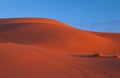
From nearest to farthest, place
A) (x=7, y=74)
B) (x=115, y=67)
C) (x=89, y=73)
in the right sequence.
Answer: (x=7, y=74), (x=89, y=73), (x=115, y=67)

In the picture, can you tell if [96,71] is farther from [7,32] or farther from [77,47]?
[7,32]

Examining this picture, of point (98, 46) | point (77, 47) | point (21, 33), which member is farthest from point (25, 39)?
point (98, 46)

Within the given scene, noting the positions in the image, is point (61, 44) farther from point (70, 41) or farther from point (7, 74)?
point (7, 74)

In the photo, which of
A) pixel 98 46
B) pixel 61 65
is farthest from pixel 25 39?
pixel 61 65

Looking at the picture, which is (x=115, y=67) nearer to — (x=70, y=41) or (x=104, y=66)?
(x=104, y=66)

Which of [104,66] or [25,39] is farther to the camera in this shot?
[25,39]

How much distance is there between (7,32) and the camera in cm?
3838

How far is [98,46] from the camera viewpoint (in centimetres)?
3731

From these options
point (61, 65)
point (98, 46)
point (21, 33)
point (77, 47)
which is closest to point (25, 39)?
point (21, 33)

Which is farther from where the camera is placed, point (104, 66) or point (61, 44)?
point (61, 44)

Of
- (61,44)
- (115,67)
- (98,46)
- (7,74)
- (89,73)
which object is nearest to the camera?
(7,74)

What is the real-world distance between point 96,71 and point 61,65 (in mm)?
1778

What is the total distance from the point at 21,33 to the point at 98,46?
29.2ft

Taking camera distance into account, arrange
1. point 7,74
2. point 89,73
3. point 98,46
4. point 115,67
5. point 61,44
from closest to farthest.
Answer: point 7,74 → point 89,73 → point 115,67 → point 61,44 → point 98,46
